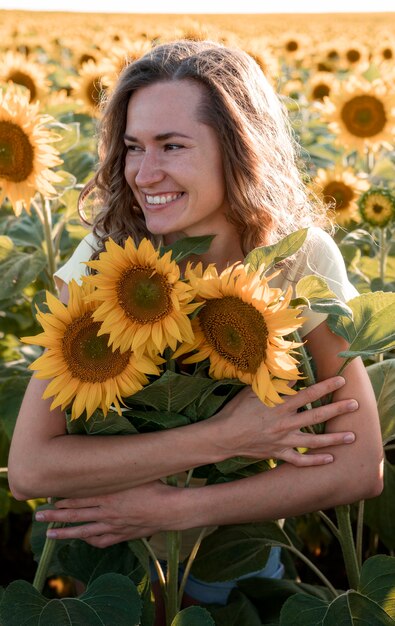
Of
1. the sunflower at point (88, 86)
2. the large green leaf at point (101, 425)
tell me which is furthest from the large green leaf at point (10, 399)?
the sunflower at point (88, 86)

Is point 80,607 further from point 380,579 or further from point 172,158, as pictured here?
point 172,158

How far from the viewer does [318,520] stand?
233 cm

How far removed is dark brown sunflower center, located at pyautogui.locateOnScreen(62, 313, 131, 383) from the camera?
1.23 m

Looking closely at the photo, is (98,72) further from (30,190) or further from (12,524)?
(12,524)

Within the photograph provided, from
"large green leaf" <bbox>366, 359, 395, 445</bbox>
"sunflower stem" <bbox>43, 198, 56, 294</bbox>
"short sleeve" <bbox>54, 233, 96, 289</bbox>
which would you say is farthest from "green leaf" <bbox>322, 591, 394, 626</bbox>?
"sunflower stem" <bbox>43, 198, 56, 294</bbox>

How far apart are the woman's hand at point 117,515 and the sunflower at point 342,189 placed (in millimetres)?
1517

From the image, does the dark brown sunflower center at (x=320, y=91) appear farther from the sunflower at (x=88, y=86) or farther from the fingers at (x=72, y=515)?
the fingers at (x=72, y=515)

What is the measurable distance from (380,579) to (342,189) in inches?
65.7

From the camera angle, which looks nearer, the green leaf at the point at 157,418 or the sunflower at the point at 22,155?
the green leaf at the point at 157,418

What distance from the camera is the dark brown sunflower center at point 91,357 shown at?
48.4 inches

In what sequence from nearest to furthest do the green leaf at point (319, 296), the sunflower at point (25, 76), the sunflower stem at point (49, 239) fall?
the green leaf at point (319, 296), the sunflower stem at point (49, 239), the sunflower at point (25, 76)

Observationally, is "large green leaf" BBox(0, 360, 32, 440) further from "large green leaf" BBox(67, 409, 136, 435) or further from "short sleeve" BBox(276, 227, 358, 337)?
"short sleeve" BBox(276, 227, 358, 337)

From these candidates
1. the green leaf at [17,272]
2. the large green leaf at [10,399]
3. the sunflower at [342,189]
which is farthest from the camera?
the sunflower at [342,189]

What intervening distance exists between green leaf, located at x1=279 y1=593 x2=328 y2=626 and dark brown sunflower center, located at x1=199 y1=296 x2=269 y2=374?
393mm
